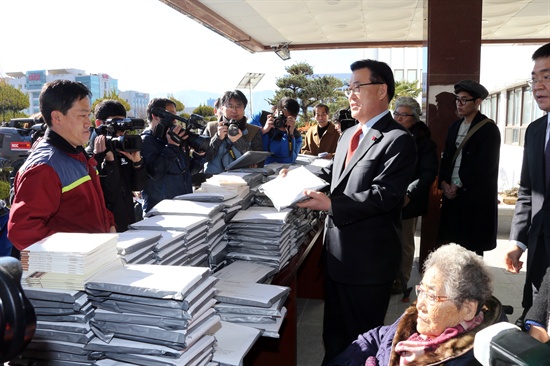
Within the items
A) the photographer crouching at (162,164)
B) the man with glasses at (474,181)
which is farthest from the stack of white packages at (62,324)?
the man with glasses at (474,181)

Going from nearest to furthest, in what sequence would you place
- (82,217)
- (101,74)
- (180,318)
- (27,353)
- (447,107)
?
(180,318) → (27,353) → (82,217) → (447,107) → (101,74)

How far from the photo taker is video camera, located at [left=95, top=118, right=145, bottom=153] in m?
2.57

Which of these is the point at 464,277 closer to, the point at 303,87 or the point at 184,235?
the point at 184,235

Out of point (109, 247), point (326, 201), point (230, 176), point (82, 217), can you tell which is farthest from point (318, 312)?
point (109, 247)

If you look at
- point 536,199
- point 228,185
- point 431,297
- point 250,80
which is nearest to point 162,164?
point 228,185

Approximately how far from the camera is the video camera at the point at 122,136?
8.45 ft

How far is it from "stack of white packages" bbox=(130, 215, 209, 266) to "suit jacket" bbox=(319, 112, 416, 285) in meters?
0.60

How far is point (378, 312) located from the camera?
89.0 inches

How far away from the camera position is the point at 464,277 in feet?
4.99

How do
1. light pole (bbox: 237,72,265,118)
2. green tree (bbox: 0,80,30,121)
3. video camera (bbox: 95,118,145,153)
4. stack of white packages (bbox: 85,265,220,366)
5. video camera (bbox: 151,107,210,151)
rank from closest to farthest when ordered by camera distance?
stack of white packages (bbox: 85,265,220,366) → video camera (bbox: 95,118,145,153) → video camera (bbox: 151,107,210,151) → light pole (bbox: 237,72,265,118) → green tree (bbox: 0,80,30,121)

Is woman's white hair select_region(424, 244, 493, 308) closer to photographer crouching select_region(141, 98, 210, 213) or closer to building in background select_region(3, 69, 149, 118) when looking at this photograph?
photographer crouching select_region(141, 98, 210, 213)

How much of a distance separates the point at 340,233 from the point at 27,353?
1.40 m

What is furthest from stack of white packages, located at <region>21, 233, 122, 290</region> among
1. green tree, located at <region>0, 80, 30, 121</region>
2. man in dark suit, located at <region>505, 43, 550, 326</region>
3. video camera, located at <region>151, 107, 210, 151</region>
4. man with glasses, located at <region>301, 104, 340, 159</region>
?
green tree, located at <region>0, 80, 30, 121</region>

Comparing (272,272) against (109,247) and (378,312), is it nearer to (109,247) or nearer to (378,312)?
(378,312)
